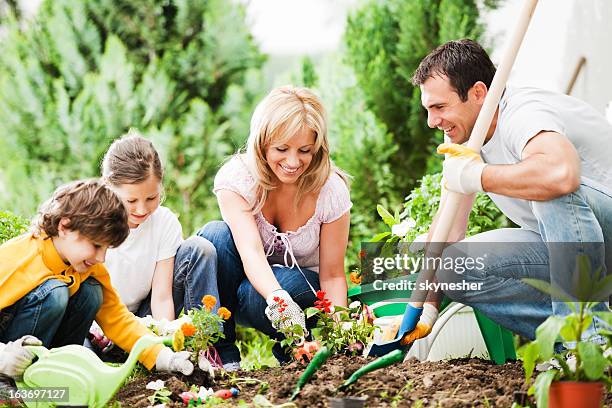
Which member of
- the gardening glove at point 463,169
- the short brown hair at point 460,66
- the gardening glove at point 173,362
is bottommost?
the gardening glove at point 173,362

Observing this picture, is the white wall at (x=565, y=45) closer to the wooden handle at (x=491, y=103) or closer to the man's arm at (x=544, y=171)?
the wooden handle at (x=491, y=103)

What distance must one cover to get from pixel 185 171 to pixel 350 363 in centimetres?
353

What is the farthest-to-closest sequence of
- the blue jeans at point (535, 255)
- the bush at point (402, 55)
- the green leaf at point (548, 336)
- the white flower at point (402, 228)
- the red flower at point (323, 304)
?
the bush at point (402, 55), the white flower at point (402, 228), the red flower at point (323, 304), the blue jeans at point (535, 255), the green leaf at point (548, 336)

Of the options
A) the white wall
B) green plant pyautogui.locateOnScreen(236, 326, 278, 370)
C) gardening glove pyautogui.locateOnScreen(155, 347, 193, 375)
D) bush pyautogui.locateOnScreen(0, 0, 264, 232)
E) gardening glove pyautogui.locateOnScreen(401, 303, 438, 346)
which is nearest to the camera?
gardening glove pyautogui.locateOnScreen(155, 347, 193, 375)

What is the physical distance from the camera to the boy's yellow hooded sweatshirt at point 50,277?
2.48 meters

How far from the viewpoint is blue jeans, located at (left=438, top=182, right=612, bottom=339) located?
2.45 metres

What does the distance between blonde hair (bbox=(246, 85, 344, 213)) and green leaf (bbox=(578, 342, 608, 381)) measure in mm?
1438

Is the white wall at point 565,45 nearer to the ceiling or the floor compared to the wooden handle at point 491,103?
nearer to the ceiling

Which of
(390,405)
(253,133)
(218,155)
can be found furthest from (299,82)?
(390,405)

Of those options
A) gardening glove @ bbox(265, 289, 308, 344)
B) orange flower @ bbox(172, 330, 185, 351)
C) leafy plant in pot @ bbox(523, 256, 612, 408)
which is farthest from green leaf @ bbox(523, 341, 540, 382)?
orange flower @ bbox(172, 330, 185, 351)

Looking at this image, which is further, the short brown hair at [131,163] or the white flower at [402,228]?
the white flower at [402,228]

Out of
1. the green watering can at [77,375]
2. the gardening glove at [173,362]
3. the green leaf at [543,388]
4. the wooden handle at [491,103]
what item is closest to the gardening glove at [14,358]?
the green watering can at [77,375]

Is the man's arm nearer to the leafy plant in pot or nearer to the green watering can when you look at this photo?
the leafy plant in pot

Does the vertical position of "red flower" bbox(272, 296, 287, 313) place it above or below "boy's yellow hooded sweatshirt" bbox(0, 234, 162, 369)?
above
